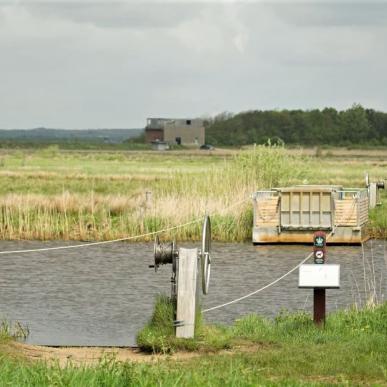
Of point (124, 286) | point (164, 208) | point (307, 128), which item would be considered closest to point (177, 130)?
point (307, 128)

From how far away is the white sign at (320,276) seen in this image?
13.5 metres

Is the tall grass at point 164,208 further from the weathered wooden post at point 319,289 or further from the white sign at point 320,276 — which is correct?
the white sign at point 320,276

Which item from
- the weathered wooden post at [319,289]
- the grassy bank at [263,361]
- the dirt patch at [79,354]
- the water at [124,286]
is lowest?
the water at [124,286]

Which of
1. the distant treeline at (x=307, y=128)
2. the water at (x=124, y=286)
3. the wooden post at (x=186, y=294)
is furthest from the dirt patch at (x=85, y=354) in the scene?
the distant treeline at (x=307, y=128)

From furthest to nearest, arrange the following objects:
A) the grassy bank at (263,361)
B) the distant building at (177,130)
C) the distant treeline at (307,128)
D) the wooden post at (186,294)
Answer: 1. the distant building at (177,130)
2. the distant treeline at (307,128)
3. the wooden post at (186,294)
4. the grassy bank at (263,361)

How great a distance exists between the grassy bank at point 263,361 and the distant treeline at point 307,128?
135 m

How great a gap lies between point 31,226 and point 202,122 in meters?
158

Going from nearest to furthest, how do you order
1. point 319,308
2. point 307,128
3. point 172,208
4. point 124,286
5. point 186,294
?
point 186,294 → point 319,308 → point 124,286 → point 172,208 → point 307,128

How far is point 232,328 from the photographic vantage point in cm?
1476

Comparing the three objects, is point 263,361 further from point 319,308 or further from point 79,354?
point 79,354

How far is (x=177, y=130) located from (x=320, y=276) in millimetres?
171312

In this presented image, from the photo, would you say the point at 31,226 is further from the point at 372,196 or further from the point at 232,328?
the point at 232,328

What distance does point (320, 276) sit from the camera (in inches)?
534

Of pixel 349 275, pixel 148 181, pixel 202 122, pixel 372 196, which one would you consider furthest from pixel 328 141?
pixel 349 275
